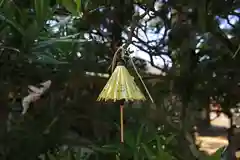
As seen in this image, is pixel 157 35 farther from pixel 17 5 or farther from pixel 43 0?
pixel 43 0

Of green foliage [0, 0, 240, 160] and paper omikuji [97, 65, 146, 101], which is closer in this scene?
paper omikuji [97, 65, 146, 101]

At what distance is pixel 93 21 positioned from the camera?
1.06 m

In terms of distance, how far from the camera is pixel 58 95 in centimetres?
123

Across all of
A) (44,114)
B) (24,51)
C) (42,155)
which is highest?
(24,51)

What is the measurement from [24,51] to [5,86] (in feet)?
0.60

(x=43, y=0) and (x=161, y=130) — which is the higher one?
(x=43, y=0)

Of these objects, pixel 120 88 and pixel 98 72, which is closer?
pixel 120 88

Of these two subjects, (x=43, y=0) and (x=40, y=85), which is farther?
(x=40, y=85)

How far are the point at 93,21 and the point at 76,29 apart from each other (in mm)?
172

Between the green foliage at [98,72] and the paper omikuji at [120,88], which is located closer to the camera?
the paper omikuji at [120,88]

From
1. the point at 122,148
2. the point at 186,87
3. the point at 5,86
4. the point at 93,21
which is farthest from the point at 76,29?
the point at 122,148

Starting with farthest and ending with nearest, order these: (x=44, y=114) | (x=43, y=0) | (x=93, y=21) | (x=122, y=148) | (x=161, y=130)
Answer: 1. (x=44, y=114)
2. (x=93, y=21)
3. (x=161, y=130)
4. (x=122, y=148)
5. (x=43, y=0)

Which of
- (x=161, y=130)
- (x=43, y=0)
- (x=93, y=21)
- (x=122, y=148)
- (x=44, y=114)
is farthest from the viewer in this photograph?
(x=44, y=114)

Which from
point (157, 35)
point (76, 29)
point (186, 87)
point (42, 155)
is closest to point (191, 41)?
point (186, 87)
